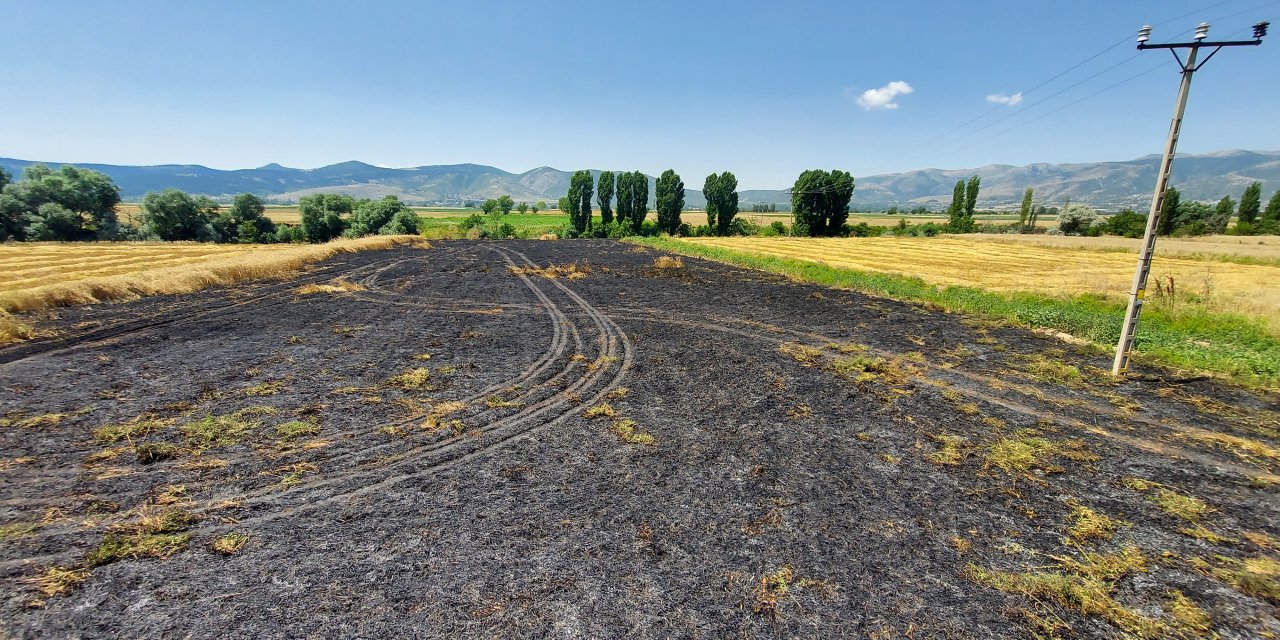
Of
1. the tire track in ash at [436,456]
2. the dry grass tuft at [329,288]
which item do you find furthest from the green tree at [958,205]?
the dry grass tuft at [329,288]

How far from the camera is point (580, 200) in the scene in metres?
78.7

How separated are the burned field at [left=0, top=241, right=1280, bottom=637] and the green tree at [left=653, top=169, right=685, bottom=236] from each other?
6532 cm

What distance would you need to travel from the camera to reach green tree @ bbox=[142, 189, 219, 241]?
52.5 metres

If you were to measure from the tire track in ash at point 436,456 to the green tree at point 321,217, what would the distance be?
7198cm

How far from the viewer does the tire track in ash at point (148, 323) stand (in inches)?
450

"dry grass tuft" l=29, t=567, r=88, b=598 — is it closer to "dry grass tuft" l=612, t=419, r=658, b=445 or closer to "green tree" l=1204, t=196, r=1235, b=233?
"dry grass tuft" l=612, t=419, r=658, b=445

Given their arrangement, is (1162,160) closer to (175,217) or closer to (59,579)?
(59,579)

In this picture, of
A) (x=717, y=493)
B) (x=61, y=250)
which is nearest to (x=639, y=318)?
(x=717, y=493)

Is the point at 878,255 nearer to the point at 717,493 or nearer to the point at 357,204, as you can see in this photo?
the point at 717,493

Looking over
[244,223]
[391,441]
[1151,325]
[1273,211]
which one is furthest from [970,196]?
[244,223]

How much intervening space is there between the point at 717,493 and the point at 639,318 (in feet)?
37.4

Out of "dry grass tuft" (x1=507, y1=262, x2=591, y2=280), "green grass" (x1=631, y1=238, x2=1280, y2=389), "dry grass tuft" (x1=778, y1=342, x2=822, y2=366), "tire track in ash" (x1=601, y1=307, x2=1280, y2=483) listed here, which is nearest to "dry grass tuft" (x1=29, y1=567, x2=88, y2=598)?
"dry grass tuft" (x1=778, y1=342, x2=822, y2=366)

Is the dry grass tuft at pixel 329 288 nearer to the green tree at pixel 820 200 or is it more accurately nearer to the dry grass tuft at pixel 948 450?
the dry grass tuft at pixel 948 450

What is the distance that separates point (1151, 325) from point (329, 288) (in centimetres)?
3330
